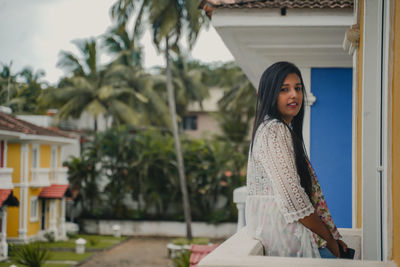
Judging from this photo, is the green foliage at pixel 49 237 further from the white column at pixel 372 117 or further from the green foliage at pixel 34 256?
the white column at pixel 372 117

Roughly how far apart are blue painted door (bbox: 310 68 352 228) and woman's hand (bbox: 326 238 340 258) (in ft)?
13.2

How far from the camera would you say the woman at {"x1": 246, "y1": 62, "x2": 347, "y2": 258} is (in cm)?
230

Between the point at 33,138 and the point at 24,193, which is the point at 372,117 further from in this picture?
the point at 24,193

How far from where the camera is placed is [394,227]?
2.33 m

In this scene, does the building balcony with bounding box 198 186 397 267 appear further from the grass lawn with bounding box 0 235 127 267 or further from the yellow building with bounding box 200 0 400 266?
the grass lawn with bounding box 0 235 127 267

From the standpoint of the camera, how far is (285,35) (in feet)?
19.3

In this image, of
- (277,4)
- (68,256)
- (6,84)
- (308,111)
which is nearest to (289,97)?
(277,4)

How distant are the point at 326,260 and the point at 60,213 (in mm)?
24882

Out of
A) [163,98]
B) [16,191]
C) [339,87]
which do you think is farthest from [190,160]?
[339,87]

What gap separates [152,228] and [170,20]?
924 cm

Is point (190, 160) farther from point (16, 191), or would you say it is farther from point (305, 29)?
point (305, 29)

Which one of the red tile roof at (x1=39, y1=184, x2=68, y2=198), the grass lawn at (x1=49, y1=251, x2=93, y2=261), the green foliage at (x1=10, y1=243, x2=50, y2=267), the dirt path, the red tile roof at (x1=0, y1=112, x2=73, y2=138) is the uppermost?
the red tile roof at (x1=0, y1=112, x2=73, y2=138)

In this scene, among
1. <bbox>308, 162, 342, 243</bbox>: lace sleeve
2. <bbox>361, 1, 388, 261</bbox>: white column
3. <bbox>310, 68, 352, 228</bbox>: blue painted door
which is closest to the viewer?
<bbox>308, 162, 342, 243</bbox>: lace sleeve

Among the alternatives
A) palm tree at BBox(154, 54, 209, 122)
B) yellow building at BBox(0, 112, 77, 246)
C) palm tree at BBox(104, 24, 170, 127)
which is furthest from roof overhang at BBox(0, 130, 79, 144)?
palm tree at BBox(154, 54, 209, 122)
